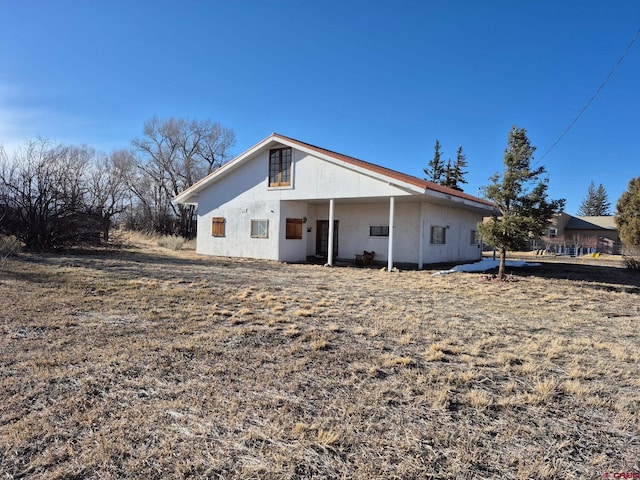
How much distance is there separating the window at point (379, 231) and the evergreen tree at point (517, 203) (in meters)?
5.40

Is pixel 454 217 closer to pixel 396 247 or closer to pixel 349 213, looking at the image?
pixel 396 247

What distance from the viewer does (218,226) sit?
717 inches

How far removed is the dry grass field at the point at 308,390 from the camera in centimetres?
238

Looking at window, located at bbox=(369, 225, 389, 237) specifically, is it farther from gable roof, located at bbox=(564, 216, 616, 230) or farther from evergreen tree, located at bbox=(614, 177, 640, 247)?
gable roof, located at bbox=(564, 216, 616, 230)

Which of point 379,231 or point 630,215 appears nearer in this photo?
point 379,231

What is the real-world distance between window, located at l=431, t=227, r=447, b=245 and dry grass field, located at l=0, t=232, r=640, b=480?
9.11 m

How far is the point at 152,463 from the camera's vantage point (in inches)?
90.5

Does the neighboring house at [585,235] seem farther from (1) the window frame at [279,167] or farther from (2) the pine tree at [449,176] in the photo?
(1) the window frame at [279,167]

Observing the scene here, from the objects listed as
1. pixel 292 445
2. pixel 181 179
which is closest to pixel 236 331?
pixel 292 445

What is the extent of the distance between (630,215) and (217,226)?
1855cm

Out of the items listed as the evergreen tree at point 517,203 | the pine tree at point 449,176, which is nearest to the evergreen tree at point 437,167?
the pine tree at point 449,176

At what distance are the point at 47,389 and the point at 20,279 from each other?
6.59 meters

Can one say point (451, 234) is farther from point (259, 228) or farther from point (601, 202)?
point (601, 202)

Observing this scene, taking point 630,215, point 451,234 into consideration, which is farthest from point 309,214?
point 630,215
